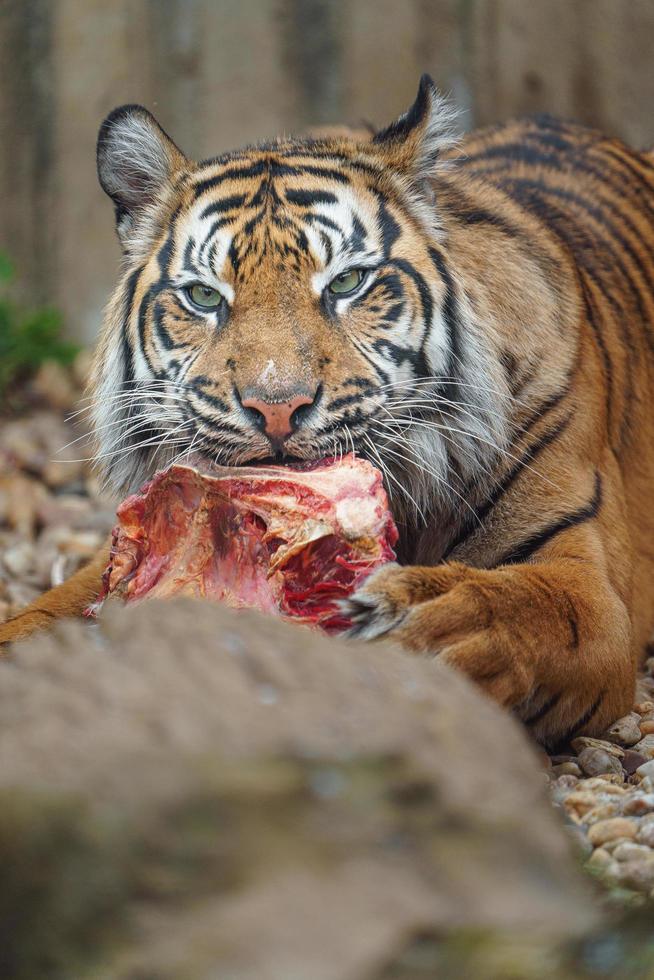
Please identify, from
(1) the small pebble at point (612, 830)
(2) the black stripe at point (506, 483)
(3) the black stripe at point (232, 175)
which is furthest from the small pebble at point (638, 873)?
(3) the black stripe at point (232, 175)

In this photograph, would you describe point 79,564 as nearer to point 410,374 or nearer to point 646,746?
point 410,374

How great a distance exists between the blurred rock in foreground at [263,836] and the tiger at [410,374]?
0.75m

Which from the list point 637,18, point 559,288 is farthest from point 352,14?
point 559,288

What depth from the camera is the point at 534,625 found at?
2.28 meters

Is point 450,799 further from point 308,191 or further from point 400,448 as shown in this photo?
point 308,191

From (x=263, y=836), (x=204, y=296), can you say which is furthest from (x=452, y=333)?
(x=263, y=836)

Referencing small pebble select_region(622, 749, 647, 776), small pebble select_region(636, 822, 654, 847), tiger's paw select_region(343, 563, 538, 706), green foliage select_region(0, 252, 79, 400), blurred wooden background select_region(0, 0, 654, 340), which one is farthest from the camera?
blurred wooden background select_region(0, 0, 654, 340)

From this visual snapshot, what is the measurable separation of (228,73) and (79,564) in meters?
2.43

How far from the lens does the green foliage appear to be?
4801 millimetres

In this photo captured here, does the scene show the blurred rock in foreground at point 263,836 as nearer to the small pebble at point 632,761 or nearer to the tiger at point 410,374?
the tiger at point 410,374

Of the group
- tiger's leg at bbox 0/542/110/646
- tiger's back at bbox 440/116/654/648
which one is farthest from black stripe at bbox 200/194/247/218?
tiger's leg at bbox 0/542/110/646

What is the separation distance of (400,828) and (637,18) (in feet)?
15.7

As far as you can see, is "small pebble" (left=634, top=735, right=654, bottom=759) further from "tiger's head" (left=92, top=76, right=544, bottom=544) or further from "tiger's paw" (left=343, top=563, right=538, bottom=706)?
"tiger's head" (left=92, top=76, right=544, bottom=544)

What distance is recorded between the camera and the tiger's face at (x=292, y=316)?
242cm
